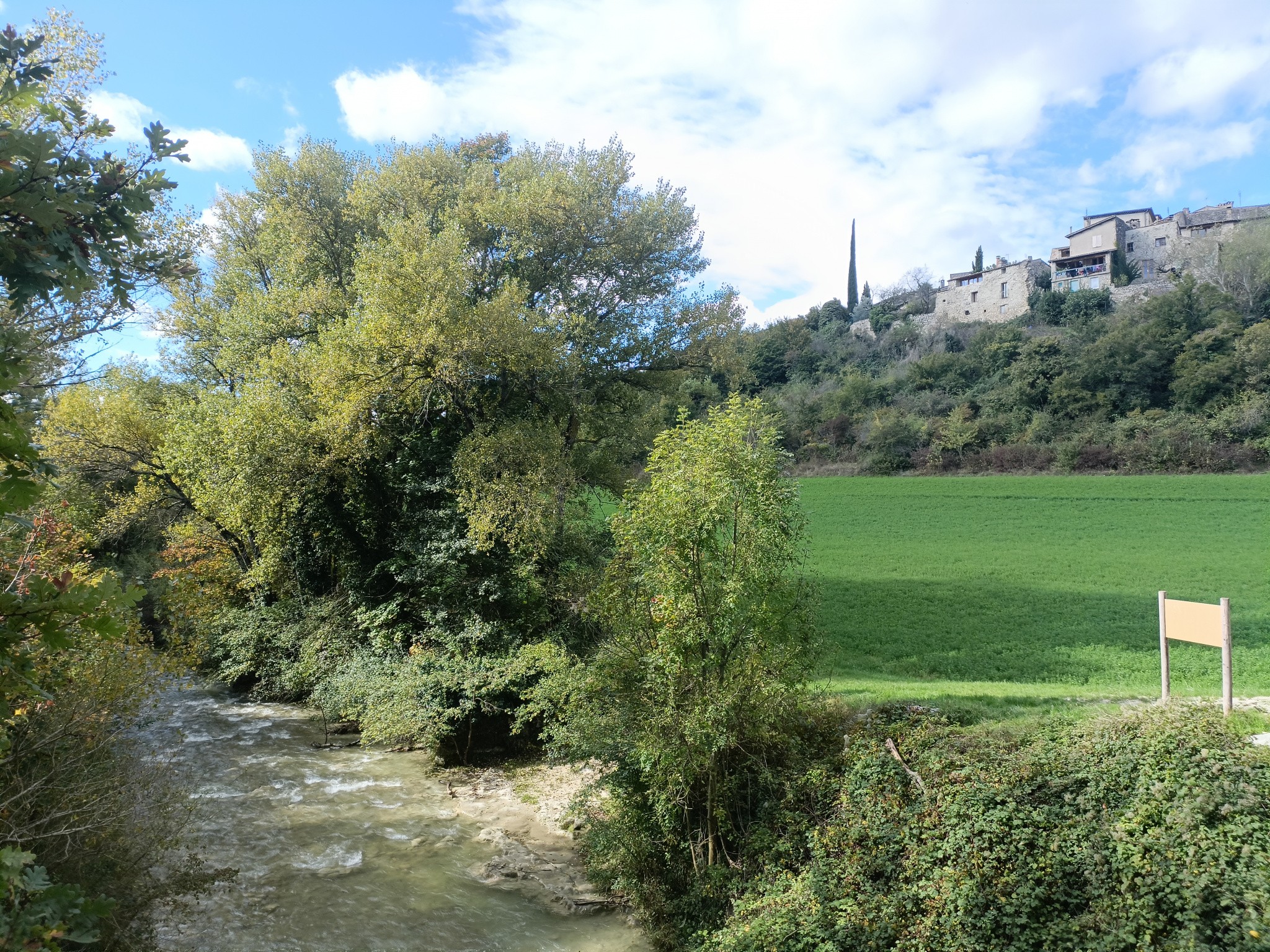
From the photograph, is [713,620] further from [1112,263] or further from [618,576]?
[1112,263]

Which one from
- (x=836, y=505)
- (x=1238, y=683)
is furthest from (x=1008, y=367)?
(x=1238, y=683)

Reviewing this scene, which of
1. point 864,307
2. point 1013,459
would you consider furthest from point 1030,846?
→ point 864,307

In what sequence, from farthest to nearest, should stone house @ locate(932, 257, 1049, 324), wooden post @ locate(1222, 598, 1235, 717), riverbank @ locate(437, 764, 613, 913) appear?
Answer: stone house @ locate(932, 257, 1049, 324) < riverbank @ locate(437, 764, 613, 913) < wooden post @ locate(1222, 598, 1235, 717)

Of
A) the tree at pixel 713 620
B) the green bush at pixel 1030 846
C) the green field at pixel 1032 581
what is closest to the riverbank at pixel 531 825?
the tree at pixel 713 620

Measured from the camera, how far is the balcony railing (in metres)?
72.8

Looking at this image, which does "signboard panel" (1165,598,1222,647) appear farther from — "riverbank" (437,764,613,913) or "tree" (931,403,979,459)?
"tree" (931,403,979,459)

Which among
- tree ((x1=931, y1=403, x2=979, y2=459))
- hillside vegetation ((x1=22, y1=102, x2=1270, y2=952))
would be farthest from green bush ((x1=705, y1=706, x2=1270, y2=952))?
tree ((x1=931, y1=403, x2=979, y2=459))

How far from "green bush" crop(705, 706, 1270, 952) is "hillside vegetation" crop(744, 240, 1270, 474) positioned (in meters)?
28.9

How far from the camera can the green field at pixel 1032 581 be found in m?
15.3

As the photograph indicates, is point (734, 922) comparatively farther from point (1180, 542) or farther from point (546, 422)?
point (1180, 542)

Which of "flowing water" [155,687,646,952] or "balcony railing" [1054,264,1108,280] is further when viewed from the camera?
"balcony railing" [1054,264,1108,280]

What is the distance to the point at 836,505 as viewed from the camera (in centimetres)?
4178

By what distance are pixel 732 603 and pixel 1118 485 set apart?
3959 centimetres

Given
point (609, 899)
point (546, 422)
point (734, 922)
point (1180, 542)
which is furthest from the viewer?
point (1180, 542)
